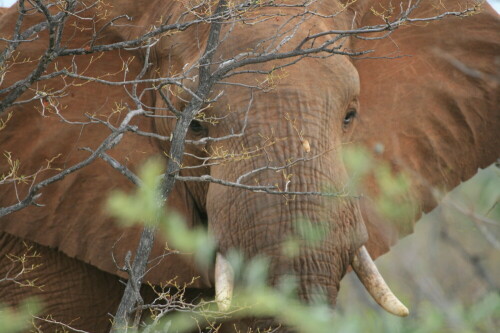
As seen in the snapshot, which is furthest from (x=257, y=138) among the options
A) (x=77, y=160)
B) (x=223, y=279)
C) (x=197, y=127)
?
(x=77, y=160)

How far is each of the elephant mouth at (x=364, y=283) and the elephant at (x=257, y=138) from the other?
1 cm

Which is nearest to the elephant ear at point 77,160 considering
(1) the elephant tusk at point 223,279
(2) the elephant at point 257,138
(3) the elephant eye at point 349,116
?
(2) the elephant at point 257,138

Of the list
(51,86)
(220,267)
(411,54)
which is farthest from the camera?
(411,54)

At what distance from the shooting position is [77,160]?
4.84 m

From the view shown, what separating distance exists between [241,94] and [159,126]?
2.26 feet

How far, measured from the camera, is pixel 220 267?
4094mm

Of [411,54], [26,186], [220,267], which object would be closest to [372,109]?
[411,54]

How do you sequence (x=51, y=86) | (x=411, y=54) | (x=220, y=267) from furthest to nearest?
(x=411, y=54)
(x=51, y=86)
(x=220, y=267)

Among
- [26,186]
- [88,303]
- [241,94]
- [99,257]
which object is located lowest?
[88,303]

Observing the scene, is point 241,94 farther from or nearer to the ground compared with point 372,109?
farther from the ground

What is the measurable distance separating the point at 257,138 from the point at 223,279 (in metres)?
0.56

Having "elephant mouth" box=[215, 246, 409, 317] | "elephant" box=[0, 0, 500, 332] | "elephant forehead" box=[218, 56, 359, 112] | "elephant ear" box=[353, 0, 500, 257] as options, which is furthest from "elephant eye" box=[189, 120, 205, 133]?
"elephant ear" box=[353, 0, 500, 257]

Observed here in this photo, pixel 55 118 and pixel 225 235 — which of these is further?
pixel 55 118

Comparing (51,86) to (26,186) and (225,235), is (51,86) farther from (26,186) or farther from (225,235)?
(225,235)
